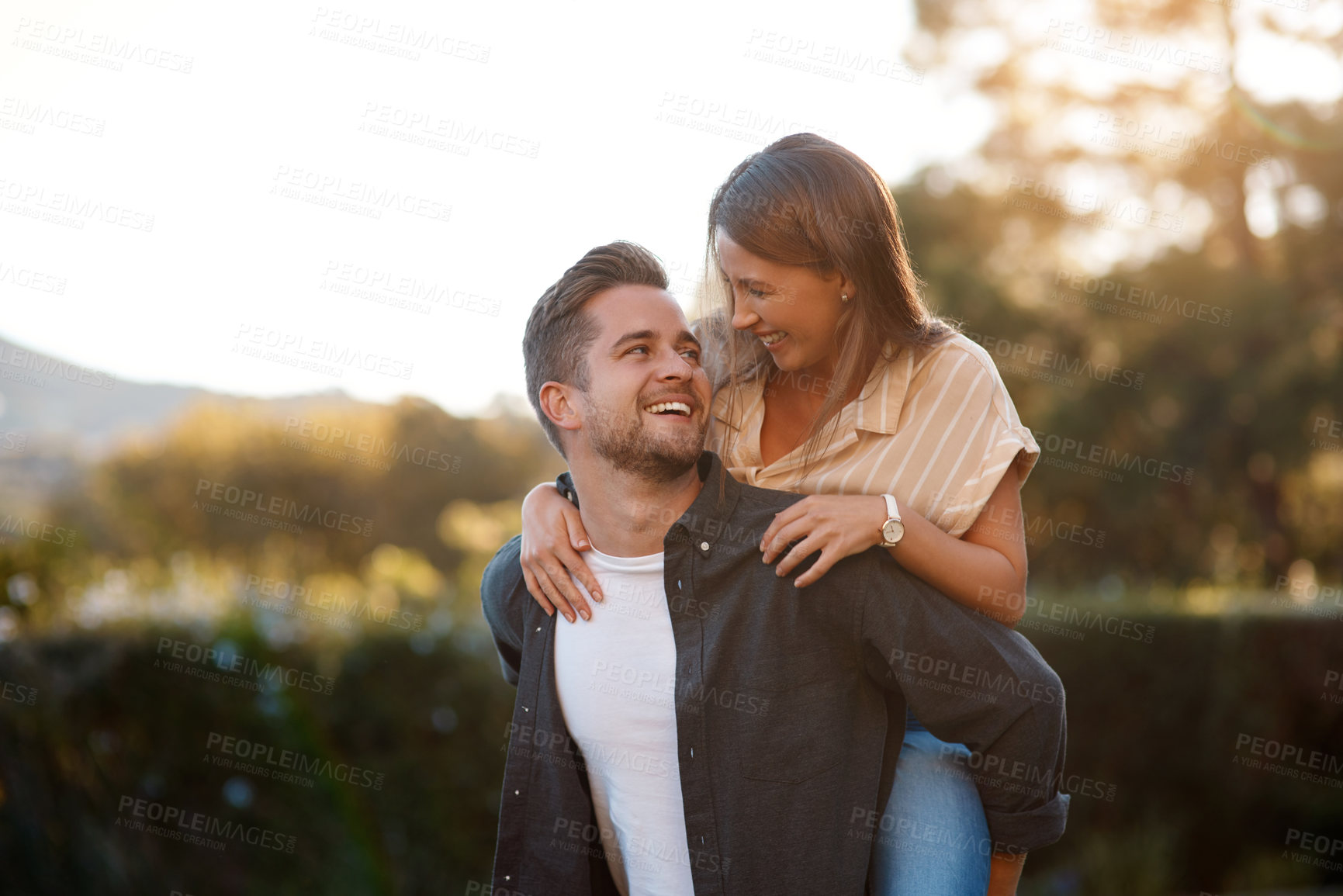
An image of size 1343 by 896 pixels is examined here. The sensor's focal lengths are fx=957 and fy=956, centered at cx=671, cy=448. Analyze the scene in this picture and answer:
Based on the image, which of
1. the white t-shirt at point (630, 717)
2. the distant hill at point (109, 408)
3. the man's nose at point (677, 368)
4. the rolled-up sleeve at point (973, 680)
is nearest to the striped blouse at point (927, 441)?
the rolled-up sleeve at point (973, 680)

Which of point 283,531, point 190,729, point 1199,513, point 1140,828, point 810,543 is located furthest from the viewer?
point 283,531

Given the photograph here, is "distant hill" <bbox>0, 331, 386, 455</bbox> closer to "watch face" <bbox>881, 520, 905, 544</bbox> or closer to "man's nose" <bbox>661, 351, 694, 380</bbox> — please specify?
"man's nose" <bbox>661, 351, 694, 380</bbox>

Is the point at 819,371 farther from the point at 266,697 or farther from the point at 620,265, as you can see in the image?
the point at 266,697

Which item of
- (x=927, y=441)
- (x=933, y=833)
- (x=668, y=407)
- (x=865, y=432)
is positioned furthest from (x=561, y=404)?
(x=933, y=833)

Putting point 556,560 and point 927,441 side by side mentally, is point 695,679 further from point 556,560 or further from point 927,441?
point 927,441

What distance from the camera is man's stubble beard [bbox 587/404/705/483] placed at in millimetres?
2498

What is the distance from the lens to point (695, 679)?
2.33m

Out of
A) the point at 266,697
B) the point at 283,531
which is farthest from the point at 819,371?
the point at 283,531

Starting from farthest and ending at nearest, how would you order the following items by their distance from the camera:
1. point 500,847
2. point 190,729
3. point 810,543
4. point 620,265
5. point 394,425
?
point 394,425 < point 190,729 < point 620,265 < point 500,847 < point 810,543

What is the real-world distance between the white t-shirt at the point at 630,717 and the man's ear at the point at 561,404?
381mm

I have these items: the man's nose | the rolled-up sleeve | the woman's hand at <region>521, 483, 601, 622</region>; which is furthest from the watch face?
the woman's hand at <region>521, 483, 601, 622</region>

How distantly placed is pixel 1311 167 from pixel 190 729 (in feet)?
42.6

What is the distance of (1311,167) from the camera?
11453 mm

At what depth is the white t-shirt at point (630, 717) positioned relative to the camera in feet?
7.92
